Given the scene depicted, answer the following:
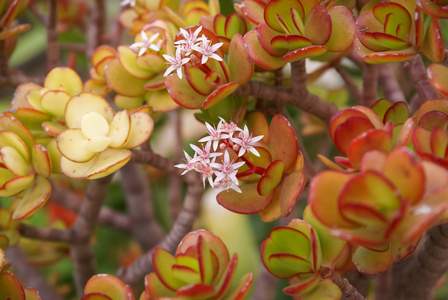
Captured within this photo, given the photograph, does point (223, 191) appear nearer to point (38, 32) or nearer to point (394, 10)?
point (394, 10)

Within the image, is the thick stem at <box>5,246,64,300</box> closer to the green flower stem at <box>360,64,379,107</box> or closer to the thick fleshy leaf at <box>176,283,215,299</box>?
the thick fleshy leaf at <box>176,283,215,299</box>

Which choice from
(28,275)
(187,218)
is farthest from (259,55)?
(28,275)

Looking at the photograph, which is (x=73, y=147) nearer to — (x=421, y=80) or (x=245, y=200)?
(x=245, y=200)

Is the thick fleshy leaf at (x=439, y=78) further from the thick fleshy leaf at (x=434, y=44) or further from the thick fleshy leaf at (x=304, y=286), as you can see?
the thick fleshy leaf at (x=304, y=286)

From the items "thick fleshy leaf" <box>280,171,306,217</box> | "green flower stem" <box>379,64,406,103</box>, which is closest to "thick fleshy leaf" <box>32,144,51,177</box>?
"thick fleshy leaf" <box>280,171,306,217</box>

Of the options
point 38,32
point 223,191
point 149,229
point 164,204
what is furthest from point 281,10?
point 38,32

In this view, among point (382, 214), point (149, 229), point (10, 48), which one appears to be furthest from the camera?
point (149, 229)

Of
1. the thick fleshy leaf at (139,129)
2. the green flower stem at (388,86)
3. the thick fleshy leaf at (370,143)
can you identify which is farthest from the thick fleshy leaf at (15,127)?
the green flower stem at (388,86)

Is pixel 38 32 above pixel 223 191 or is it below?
below
